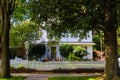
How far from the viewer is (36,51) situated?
46875 millimetres

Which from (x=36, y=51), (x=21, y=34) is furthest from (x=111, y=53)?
(x=36, y=51)

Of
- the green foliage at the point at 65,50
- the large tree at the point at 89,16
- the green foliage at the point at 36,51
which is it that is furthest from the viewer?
the green foliage at the point at 36,51

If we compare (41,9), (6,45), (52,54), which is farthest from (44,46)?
(41,9)

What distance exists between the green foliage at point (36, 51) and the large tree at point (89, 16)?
84.4 feet

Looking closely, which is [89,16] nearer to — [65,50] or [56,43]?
[65,50]

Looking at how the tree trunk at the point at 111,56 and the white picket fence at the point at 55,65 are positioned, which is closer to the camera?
the tree trunk at the point at 111,56

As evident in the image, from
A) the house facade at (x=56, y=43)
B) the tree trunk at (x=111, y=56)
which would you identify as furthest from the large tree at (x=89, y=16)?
the house facade at (x=56, y=43)

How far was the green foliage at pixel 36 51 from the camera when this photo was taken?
46588mm

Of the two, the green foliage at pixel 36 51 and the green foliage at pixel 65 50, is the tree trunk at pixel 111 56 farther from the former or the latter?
the green foliage at pixel 36 51

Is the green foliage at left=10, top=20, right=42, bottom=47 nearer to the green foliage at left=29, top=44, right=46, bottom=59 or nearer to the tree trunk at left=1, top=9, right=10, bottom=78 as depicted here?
the green foliage at left=29, top=44, right=46, bottom=59

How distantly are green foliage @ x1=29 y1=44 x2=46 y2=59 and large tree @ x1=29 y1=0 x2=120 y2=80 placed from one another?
2572cm

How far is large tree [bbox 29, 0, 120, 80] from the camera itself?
58.5 ft

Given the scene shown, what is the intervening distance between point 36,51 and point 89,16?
1164 inches

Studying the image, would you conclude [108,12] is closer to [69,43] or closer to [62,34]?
[62,34]
